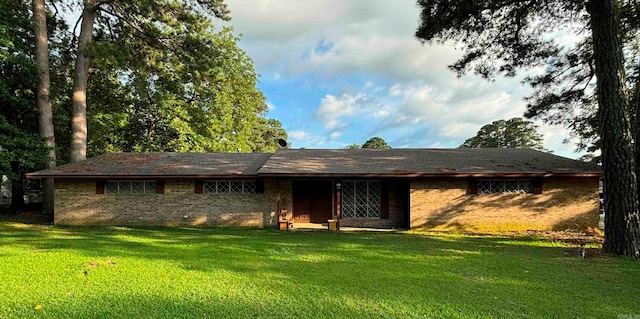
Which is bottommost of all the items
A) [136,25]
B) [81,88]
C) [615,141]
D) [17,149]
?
[615,141]

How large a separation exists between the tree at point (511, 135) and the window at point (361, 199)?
118 feet

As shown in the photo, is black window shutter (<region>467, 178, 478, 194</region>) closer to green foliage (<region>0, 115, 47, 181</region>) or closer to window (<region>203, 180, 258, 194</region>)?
window (<region>203, 180, 258, 194</region>)

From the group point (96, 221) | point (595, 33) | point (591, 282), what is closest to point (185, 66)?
point (96, 221)

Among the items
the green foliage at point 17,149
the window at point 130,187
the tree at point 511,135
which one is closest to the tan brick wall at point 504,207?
the window at point 130,187

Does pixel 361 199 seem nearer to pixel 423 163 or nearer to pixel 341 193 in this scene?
pixel 341 193

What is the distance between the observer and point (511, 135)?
44156 mm

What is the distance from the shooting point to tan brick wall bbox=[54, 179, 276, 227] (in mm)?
12789

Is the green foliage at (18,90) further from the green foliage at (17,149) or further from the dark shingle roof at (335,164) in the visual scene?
the dark shingle roof at (335,164)

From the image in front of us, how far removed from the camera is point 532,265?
270 inches

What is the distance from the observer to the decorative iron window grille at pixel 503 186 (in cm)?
1245

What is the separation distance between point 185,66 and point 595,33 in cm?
1550

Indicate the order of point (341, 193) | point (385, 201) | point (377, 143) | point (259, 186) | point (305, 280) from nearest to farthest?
1. point (305, 280)
2. point (259, 186)
3. point (385, 201)
4. point (341, 193)
5. point (377, 143)

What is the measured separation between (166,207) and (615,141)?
13352 mm

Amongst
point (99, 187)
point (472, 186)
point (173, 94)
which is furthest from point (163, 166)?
point (472, 186)
